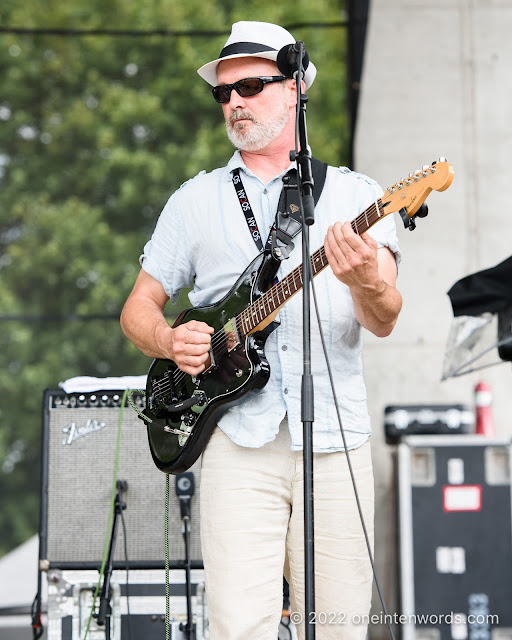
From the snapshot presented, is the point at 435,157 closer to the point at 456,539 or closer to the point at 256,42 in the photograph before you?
the point at 456,539

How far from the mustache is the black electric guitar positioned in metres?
0.42

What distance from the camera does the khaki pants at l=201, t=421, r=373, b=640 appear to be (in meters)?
2.27

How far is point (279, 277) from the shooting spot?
2455 millimetres

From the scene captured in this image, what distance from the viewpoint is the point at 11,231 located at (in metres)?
5.46

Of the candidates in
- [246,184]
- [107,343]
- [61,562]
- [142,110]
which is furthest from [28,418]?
[246,184]

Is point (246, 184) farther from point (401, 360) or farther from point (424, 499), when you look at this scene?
point (401, 360)

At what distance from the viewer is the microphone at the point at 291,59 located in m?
2.21

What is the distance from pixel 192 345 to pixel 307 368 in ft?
1.41

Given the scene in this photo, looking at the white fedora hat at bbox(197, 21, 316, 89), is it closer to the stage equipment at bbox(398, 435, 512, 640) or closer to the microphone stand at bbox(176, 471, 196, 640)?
the microphone stand at bbox(176, 471, 196, 640)

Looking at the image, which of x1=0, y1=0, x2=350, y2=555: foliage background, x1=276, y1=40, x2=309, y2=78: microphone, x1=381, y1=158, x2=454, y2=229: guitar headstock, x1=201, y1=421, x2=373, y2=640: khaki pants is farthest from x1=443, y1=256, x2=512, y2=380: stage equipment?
x1=0, y1=0, x2=350, y2=555: foliage background

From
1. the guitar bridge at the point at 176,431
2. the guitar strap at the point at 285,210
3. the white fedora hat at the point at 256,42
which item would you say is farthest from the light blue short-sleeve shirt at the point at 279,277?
the white fedora hat at the point at 256,42

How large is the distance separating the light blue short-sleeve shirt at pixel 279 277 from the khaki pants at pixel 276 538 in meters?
0.06

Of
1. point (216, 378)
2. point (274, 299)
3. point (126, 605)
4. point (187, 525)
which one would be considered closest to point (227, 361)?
point (216, 378)

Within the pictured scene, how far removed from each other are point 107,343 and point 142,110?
4.75 ft
